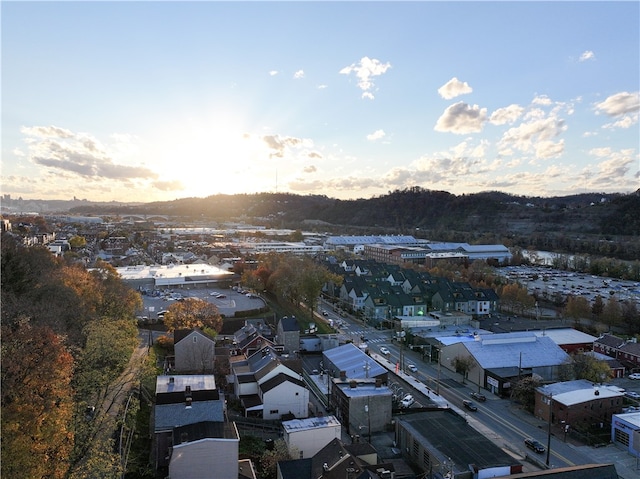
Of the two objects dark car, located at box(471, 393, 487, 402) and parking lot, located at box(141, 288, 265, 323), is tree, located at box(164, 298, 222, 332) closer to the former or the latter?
parking lot, located at box(141, 288, 265, 323)

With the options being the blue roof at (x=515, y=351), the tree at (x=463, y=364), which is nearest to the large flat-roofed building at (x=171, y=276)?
the tree at (x=463, y=364)

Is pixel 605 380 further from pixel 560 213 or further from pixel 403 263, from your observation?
pixel 560 213

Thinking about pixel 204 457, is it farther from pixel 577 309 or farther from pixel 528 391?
pixel 577 309

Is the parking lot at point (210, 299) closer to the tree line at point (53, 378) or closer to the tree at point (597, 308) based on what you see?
A: the tree line at point (53, 378)

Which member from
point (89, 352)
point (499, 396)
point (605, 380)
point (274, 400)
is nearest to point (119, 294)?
point (89, 352)

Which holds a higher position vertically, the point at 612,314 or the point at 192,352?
the point at 192,352

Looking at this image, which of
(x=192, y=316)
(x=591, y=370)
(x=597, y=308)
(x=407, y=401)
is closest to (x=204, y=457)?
(x=407, y=401)
